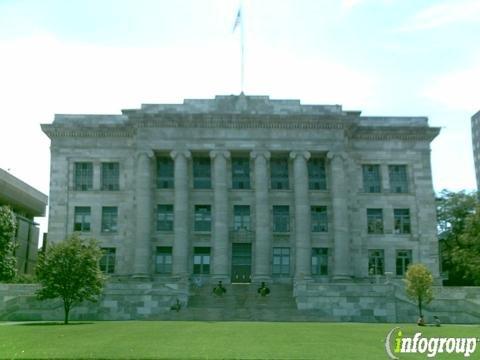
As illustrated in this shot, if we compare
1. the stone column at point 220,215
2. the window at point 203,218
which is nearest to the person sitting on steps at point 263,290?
the stone column at point 220,215

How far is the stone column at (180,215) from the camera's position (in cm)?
5894

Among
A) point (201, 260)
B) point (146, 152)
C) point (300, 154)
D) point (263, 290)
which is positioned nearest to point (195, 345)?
point (263, 290)

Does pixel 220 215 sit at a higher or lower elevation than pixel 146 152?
lower

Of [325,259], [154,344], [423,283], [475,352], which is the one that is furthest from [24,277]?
[475,352]

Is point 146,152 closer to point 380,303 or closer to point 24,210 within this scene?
point 380,303

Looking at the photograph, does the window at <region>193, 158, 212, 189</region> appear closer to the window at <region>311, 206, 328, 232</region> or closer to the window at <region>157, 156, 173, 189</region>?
the window at <region>157, 156, 173, 189</region>

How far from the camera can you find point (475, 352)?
20.0m

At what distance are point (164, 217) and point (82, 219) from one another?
317 inches

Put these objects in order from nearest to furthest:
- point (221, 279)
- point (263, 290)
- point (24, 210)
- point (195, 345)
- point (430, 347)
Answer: point (430, 347) → point (195, 345) → point (263, 290) → point (221, 279) → point (24, 210)

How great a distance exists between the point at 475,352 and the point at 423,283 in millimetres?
23330

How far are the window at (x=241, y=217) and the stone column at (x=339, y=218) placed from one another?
26.9ft

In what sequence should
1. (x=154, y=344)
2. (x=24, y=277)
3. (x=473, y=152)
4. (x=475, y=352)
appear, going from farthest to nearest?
(x=473, y=152)
(x=24, y=277)
(x=154, y=344)
(x=475, y=352)

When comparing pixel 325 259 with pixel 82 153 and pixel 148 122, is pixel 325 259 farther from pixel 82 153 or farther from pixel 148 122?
pixel 82 153

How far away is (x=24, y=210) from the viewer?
87.8 meters
